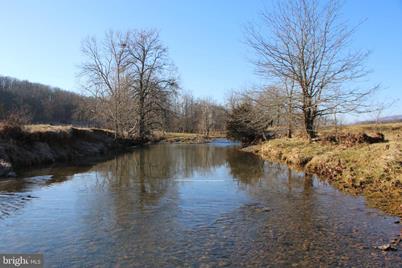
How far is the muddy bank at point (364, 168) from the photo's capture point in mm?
10438

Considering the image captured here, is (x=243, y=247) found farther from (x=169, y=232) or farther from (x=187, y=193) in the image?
(x=187, y=193)

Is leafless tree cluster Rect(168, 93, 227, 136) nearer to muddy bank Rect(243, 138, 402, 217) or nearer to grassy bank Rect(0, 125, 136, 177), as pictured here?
grassy bank Rect(0, 125, 136, 177)

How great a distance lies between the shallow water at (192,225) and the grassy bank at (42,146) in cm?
518

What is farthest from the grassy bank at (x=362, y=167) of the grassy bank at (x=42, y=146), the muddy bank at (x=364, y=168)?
the grassy bank at (x=42, y=146)

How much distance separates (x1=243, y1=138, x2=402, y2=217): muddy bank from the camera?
10.4 metres

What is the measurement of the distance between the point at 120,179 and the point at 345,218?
9062mm

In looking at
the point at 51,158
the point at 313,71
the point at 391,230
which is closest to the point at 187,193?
the point at 391,230

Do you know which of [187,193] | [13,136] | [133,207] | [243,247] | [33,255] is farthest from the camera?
[13,136]

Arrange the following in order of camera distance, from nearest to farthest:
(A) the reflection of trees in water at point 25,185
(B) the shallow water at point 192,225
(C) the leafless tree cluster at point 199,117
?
(B) the shallow water at point 192,225, (A) the reflection of trees in water at point 25,185, (C) the leafless tree cluster at point 199,117

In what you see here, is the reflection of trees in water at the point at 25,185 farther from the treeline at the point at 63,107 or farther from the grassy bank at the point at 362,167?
the treeline at the point at 63,107

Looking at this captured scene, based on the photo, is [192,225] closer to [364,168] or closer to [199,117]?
[364,168]

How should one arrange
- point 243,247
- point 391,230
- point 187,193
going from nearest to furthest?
point 243,247 → point 391,230 → point 187,193

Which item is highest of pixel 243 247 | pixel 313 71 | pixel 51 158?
pixel 313 71

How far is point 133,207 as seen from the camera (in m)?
9.78
